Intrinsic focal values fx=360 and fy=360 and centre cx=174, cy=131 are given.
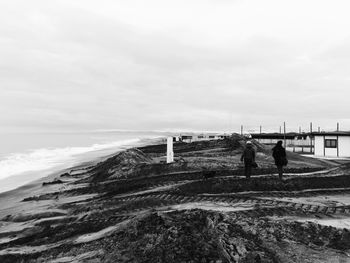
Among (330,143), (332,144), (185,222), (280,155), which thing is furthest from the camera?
(330,143)

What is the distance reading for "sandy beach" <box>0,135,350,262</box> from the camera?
6.57 m

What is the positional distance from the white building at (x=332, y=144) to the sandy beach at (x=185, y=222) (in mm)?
24034

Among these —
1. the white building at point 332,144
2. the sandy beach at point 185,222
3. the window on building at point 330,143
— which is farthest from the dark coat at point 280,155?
the window on building at point 330,143

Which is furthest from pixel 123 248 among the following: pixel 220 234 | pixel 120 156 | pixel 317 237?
pixel 120 156

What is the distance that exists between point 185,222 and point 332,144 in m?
34.8

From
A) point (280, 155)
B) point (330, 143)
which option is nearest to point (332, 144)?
point (330, 143)

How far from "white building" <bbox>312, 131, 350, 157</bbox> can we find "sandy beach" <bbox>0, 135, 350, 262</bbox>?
2403 centimetres

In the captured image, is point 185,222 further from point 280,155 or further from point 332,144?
point 332,144

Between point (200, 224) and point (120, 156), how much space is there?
54.3 ft

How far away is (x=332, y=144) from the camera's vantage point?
38.0 m

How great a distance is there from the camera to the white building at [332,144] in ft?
121

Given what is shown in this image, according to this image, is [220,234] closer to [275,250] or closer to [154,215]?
[275,250]

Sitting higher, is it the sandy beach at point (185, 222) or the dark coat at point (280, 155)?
the dark coat at point (280, 155)

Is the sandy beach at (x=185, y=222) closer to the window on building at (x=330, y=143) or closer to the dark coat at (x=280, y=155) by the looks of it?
the dark coat at (x=280, y=155)
